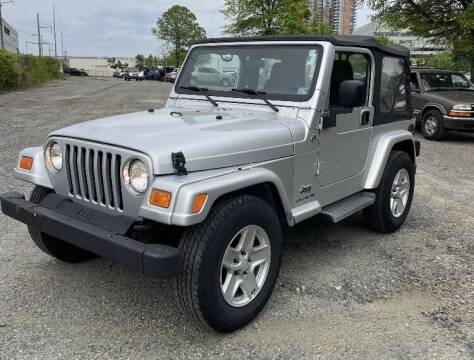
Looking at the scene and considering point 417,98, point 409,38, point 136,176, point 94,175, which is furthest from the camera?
point 409,38

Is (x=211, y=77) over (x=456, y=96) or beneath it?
over

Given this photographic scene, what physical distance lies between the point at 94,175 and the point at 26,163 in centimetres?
90

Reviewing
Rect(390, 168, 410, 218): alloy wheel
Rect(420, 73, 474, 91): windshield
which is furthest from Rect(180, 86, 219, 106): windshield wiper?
Rect(420, 73, 474, 91): windshield

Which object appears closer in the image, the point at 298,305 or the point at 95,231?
the point at 95,231

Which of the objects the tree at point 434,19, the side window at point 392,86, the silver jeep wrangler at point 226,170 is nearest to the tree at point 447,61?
the tree at point 434,19

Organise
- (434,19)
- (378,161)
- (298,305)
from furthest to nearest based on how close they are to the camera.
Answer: (434,19)
(378,161)
(298,305)

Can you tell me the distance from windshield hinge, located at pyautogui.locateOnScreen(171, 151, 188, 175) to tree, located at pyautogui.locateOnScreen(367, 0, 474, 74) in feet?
48.0

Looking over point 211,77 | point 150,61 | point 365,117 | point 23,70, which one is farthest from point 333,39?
point 150,61

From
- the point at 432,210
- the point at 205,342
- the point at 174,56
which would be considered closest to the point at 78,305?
the point at 205,342

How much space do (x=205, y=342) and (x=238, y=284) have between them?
0.42 meters

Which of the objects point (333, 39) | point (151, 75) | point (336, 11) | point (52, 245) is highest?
point (336, 11)

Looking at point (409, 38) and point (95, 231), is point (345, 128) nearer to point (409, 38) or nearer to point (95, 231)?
point (95, 231)

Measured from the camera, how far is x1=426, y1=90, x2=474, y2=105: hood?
36.8ft

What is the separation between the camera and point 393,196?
5.23 meters
